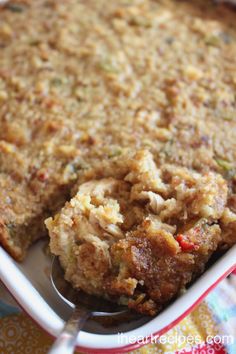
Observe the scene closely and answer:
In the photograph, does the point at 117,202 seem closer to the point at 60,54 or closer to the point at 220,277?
the point at 220,277

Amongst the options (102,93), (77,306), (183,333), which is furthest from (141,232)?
(102,93)

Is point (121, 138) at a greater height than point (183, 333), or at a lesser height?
greater

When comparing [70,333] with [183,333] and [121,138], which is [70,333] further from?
[121,138]

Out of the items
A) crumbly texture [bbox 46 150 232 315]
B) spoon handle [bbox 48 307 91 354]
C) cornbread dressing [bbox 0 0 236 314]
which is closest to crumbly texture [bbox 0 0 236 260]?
cornbread dressing [bbox 0 0 236 314]

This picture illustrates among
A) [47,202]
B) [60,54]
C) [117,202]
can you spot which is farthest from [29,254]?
[60,54]

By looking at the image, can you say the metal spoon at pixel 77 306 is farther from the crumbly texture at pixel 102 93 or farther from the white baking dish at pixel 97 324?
the crumbly texture at pixel 102 93

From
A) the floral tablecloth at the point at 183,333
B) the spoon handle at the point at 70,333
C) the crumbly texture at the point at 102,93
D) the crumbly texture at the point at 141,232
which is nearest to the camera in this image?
the spoon handle at the point at 70,333

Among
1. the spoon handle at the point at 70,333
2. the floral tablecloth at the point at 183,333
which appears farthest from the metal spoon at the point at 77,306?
the floral tablecloth at the point at 183,333
